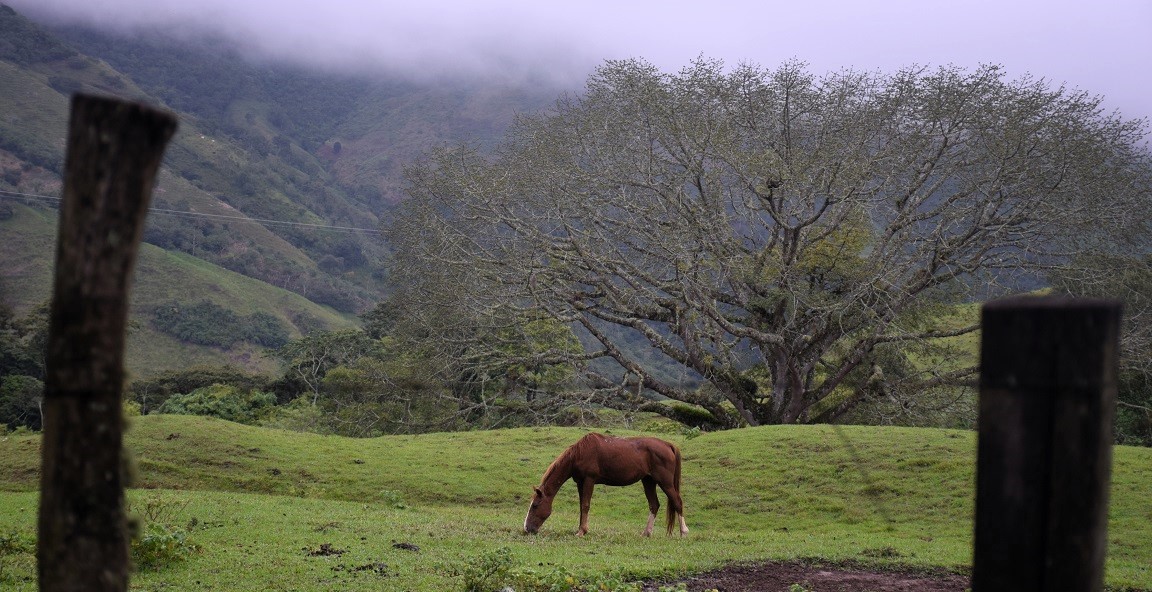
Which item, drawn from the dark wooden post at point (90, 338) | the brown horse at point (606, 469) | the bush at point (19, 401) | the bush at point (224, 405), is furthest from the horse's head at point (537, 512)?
the bush at point (19, 401)

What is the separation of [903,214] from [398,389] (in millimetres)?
15951

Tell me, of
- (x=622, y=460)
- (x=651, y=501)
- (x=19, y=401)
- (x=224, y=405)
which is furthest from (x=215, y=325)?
(x=622, y=460)

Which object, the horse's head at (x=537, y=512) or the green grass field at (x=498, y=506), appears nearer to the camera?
the green grass field at (x=498, y=506)

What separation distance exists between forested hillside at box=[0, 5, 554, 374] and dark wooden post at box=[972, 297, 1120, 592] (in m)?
27.5

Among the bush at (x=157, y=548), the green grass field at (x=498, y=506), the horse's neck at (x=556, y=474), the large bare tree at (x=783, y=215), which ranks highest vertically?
the large bare tree at (x=783, y=215)

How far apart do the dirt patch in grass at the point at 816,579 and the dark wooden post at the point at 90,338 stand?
6.99 m

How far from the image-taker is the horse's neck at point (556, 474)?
40.2 feet

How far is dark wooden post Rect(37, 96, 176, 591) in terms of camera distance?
2.36 m

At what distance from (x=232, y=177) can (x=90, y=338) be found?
106170 millimetres

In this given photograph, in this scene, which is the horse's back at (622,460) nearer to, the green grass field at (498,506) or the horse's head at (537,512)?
the horse's head at (537,512)

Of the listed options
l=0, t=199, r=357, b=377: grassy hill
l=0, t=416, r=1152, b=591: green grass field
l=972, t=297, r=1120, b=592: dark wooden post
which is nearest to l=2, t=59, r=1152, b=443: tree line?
l=0, t=416, r=1152, b=591: green grass field

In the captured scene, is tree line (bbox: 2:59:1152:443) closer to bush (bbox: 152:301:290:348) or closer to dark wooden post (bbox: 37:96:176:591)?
dark wooden post (bbox: 37:96:176:591)

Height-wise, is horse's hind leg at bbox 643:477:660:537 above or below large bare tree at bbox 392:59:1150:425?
below

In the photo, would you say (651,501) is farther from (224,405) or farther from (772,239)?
(224,405)
